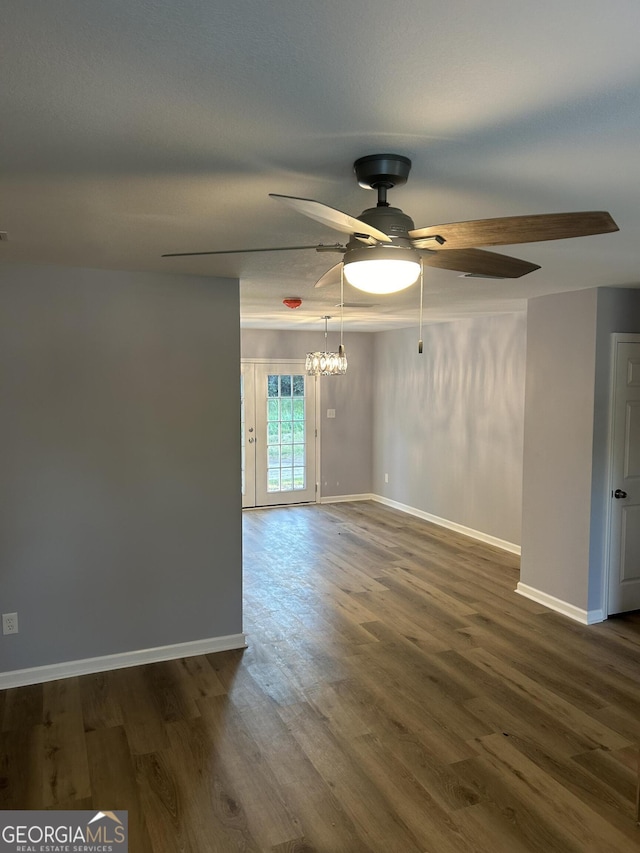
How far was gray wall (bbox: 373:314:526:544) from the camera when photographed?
19.3 ft

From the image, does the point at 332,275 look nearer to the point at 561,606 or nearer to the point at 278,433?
the point at 561,606

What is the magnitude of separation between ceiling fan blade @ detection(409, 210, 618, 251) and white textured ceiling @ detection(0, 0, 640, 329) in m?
0.23

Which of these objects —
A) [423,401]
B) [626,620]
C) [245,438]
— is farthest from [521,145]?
[245,438]

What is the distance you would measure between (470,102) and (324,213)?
0.42m

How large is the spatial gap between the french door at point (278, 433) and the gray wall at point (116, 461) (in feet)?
13.3

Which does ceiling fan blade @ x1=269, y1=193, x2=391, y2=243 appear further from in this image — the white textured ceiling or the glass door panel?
the glass door panel

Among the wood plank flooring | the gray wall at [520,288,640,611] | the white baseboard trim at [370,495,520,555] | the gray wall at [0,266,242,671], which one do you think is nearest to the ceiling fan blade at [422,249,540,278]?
the gray wall at [0,266,242,671]

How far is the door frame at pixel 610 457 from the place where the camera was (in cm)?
415

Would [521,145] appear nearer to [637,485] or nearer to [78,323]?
[78,323]

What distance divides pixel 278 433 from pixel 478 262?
615 centimetres

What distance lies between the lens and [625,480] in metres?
4.29

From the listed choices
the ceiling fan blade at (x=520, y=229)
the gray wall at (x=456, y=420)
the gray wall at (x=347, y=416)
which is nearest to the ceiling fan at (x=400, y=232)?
the ceiling fan blade at (x=520, y=229)

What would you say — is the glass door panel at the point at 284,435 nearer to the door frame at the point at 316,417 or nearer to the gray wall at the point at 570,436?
the door frame at the point at 316,417

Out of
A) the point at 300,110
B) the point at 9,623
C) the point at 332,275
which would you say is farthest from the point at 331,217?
the point at 9,623
